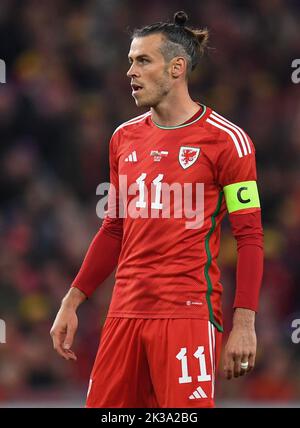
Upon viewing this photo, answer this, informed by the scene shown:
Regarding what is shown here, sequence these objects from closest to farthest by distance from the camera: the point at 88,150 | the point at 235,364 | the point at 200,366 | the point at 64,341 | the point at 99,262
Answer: the point at 235,364
the point at 200,366
the point at 64,341
the point at 99,262
the point at 88,150

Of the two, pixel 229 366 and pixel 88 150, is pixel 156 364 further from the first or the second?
pixel 88 150

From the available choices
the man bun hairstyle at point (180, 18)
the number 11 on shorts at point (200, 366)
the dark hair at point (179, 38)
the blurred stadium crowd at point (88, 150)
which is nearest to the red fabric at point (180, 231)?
the number 11 on shorts at point (200, 366)

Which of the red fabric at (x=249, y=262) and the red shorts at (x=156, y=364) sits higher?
the red fabric at (x=249, y=262)

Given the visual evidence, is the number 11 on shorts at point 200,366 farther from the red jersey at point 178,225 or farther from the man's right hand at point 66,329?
the man's right hand at point 66,329

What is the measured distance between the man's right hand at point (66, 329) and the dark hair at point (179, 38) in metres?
1.11

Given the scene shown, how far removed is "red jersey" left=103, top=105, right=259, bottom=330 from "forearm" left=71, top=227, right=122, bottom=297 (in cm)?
19

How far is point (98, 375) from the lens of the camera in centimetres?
420

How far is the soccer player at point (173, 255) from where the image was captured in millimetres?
4066

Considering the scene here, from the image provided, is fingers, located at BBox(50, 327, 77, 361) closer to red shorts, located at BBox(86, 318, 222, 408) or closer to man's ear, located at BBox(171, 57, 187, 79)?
red shorts, located at BBox(86, 318, 222, 408)

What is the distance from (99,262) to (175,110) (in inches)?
28.7

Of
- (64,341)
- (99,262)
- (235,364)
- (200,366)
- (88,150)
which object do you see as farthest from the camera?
(88,150)

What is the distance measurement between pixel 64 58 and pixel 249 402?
374 cm

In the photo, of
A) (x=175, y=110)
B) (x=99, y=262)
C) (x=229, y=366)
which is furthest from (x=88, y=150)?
(x=229, y=366)

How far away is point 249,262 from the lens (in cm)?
409
